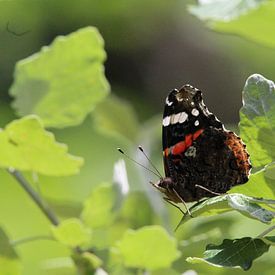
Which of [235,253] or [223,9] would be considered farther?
[223,9]

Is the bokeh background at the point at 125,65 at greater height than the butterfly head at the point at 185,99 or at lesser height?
lesser

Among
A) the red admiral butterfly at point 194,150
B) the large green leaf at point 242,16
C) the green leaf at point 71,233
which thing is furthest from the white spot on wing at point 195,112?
the green leaf at point 71,233

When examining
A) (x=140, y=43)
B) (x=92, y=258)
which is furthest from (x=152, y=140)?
(x=140, y=43)

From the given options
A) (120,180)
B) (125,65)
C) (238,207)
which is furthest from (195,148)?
(125,65)

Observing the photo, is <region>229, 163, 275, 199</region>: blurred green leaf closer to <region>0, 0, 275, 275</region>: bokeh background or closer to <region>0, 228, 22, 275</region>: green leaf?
<region>0, 228, 22, 275</region>: green leaf

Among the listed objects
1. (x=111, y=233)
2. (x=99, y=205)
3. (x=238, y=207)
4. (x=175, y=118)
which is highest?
(x=238, y=207)

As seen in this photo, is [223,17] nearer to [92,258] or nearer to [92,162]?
[92,258]

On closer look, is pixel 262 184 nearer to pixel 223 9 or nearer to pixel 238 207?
pixel 238 207

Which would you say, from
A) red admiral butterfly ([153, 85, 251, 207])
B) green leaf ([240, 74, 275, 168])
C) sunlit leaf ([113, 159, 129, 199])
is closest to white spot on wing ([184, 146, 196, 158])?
red admiral butterfly ([153, 85, 251, 207])

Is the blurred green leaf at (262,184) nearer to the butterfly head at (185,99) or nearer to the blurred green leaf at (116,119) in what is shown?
the butterfly head at (185,99)
